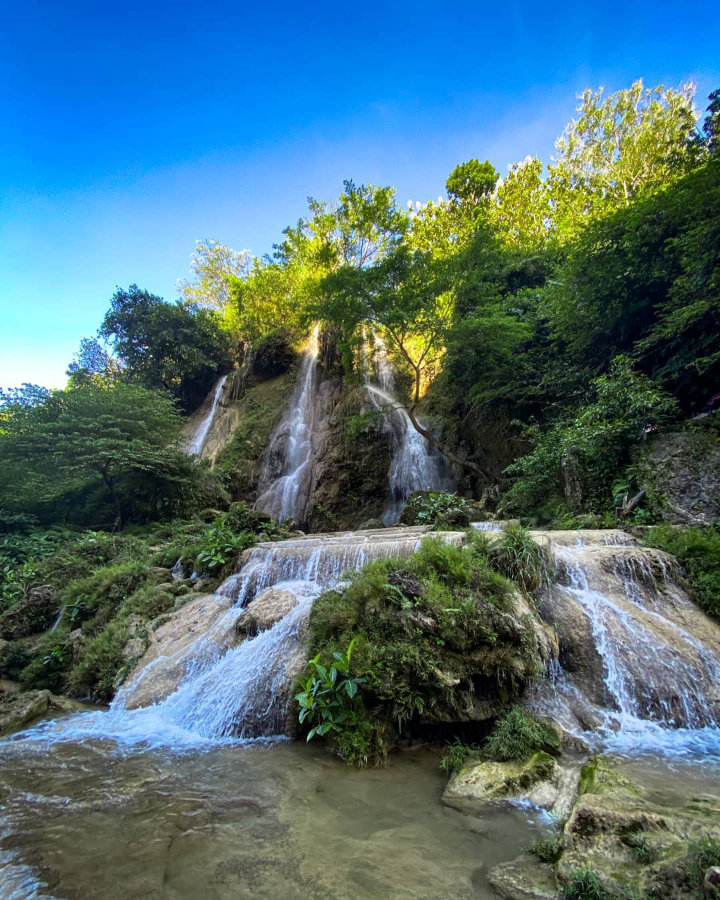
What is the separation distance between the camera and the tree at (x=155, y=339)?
25875mm

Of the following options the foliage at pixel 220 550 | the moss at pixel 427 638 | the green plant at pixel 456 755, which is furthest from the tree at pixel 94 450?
the green plant at pixel 456 755

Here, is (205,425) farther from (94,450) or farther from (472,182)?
(472,182)

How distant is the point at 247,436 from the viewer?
72.4 feet

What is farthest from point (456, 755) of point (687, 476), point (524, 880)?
point (687, 476)

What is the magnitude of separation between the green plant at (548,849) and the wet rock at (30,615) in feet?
33.9

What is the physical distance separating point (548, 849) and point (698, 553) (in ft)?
18.8

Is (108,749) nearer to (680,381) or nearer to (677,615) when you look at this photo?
(677,615)

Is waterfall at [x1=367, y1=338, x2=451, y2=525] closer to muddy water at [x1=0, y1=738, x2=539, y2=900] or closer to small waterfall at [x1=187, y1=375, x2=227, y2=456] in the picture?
small waterfall at [x1=187, y1=375, x2=227, y2=456]

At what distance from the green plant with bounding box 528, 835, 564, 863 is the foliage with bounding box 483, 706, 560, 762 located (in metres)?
1.23

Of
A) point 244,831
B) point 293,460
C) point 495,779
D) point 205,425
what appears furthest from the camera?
point 205,425

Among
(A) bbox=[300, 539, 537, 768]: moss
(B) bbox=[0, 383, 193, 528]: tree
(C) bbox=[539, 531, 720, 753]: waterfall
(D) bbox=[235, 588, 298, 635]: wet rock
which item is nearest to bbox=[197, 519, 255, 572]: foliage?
(D) bbox=[235, 588, 298, 635]: wet rock

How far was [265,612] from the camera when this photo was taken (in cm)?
678

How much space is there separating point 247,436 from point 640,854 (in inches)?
845

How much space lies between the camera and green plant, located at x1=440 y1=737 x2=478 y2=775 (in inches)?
153
